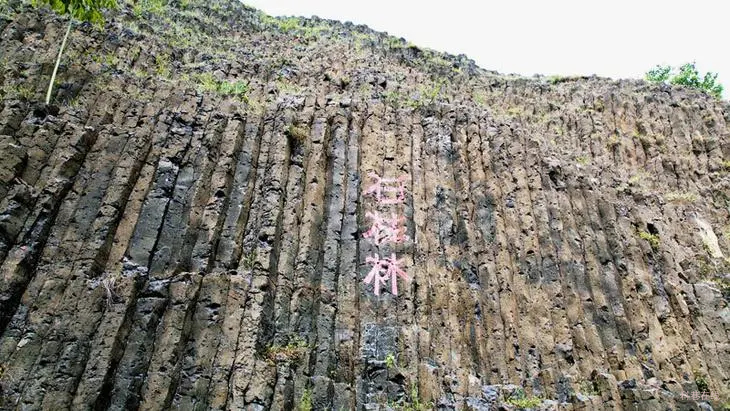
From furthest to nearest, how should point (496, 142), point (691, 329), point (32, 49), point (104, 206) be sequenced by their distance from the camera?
point (496, 142) < point (32, 49) < point (691, 329) < point (104, 206)

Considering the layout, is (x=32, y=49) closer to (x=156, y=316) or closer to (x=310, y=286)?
(x=156, y=316)

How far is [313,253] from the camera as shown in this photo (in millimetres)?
11484

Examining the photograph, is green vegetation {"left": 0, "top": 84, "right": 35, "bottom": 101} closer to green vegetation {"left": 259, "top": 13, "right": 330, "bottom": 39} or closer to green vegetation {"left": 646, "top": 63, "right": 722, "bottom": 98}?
green vegetation {"left": 259, "top": 13, "right": 330, "bottom": 39}

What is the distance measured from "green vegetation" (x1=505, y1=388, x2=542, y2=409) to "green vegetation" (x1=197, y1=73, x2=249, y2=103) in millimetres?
9938

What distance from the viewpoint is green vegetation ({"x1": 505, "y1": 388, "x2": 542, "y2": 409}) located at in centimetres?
1004

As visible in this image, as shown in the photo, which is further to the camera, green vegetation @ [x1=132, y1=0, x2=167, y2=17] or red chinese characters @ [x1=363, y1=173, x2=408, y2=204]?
green vegetation @ [x1=132, y1=0, x2=167, y2=17]

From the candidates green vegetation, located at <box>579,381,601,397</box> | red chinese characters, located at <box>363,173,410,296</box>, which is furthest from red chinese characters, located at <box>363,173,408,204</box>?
green vegetation, located at <box>579,381,601,397</box>

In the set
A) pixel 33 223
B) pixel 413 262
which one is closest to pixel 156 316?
pixel 33 223

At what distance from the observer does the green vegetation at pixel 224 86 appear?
15.2 metres

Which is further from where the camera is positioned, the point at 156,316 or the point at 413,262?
the point at 413,262

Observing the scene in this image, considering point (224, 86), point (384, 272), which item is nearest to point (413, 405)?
point (384, 272)

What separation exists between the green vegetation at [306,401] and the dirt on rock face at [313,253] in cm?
4

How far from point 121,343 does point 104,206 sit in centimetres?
304

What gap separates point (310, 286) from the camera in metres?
11.0
